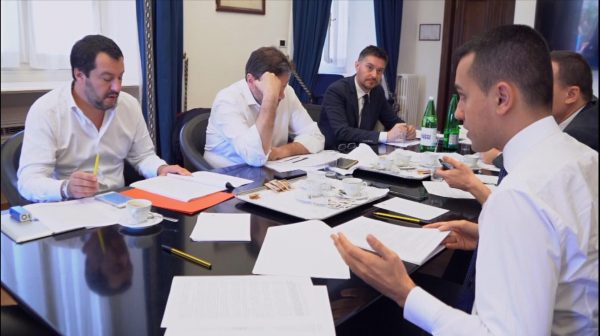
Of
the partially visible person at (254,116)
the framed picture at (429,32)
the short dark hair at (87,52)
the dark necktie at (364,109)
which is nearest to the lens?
the short dark hair at (87,52)

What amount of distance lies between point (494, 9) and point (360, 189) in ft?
14.8

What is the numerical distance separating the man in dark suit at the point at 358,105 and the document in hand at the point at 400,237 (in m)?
1.41

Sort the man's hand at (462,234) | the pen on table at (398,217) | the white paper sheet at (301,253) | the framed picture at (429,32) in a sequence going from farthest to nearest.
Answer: the framed picture at (429,32) → the pen on table at (398,217) → the man's hand at (462,234) → the white paper sheet at (301,253)

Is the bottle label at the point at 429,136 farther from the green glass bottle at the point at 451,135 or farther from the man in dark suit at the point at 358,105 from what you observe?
the man in dark suit at the point at 358,105

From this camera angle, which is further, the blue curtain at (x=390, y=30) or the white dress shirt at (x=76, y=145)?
the blue curtain at (x=390, y=30)

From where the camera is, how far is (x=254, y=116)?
94.7 inches

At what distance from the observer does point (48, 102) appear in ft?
5.73

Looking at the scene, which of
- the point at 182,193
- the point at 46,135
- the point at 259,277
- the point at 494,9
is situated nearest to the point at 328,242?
the point at 259,277

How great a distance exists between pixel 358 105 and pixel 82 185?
2013 mm

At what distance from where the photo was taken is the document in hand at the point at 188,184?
156cm

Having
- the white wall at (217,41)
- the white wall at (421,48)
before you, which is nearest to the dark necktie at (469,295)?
the white wall at (217,41)

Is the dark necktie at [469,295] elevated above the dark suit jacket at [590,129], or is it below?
below

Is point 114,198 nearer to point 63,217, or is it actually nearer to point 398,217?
point 63,217

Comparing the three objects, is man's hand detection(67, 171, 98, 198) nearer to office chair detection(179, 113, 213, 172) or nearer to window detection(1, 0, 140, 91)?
window detection(1, 0, 140, 91)
